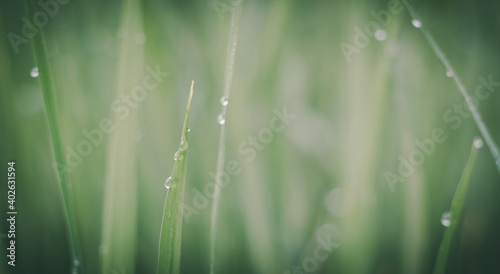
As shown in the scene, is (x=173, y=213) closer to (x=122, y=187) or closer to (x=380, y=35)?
(x=122, y=187)

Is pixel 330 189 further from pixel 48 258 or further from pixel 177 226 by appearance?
pixel 48 258

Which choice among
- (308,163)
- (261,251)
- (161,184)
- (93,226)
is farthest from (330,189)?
(93,226)

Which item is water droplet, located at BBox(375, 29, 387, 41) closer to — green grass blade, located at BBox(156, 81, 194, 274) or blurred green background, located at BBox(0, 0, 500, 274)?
blurred green background, located at BBox(0, 0, 500, 274)

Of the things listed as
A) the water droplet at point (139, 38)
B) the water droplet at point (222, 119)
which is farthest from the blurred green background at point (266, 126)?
the water droplet at point (222, 119)

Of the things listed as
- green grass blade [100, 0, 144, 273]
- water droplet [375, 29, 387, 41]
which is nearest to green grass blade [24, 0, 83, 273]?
green grass blade [100, 0, 144, 273]

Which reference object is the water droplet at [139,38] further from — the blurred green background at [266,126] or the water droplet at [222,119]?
the water droplet at [222,119]

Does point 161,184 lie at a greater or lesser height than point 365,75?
lesser

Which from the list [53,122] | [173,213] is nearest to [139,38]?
[53,122]
